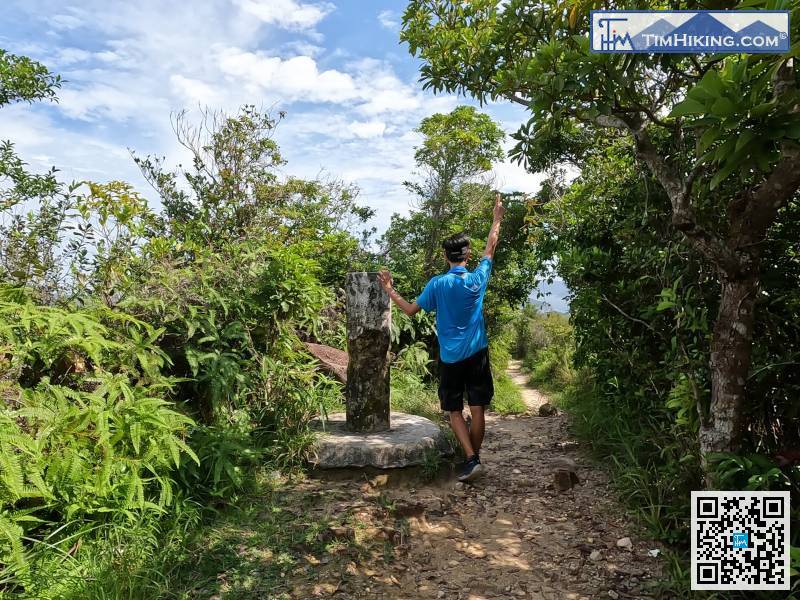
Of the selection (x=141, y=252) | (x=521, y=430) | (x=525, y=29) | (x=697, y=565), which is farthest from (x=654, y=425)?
(x=141, y=252)

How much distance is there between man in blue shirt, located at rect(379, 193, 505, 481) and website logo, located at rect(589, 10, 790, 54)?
1583 millimetres

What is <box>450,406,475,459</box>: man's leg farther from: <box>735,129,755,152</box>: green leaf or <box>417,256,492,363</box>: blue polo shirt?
<box>735,129,755,152</box>: green leaf

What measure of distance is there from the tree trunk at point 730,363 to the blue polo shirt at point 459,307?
1817 millimetres

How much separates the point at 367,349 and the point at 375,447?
89 centimetres

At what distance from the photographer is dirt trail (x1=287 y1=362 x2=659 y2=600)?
2.94 meters

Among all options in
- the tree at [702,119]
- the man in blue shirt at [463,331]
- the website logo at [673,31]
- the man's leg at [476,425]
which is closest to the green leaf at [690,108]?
the tree at [702,119]

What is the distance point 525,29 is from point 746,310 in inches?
99.8

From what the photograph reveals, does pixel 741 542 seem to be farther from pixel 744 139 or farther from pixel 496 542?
pixel 744 139

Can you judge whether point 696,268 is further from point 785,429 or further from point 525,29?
point 525,29

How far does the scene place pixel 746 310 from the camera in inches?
104

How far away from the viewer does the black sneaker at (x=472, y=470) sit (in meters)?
4.31

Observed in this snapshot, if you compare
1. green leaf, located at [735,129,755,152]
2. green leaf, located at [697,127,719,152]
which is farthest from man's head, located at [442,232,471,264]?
green leaf, located at [735,129,755,152]

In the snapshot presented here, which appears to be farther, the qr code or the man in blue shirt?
the man in blue shirt

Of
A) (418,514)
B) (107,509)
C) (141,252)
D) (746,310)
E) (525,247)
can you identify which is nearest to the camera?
(746,310)
